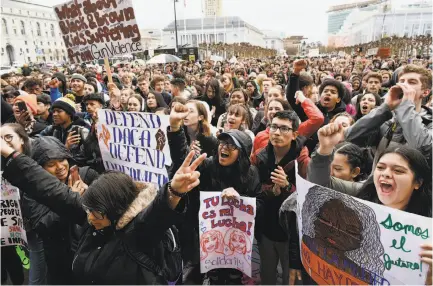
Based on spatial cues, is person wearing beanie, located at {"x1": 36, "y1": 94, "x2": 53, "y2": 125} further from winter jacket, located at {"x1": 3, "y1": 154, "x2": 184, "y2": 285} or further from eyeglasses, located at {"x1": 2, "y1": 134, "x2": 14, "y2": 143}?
winter jacket, located at {"x1": 3, "y1": 154, "x2": 184, "y2": 285}

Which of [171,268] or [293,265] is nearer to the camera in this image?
[171,268]

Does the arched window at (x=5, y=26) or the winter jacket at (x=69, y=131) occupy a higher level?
the arched window at (x=5, y=26)

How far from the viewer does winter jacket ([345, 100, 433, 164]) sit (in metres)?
2.24

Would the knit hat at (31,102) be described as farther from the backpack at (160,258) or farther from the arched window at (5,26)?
the arched window at (5,26)

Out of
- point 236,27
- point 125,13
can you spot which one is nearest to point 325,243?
point 125,13

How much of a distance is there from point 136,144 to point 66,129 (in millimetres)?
1334

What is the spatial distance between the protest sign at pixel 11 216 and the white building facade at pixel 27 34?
82.6m

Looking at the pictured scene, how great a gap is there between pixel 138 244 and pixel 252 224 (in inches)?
39.2

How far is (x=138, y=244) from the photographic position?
1817 mm

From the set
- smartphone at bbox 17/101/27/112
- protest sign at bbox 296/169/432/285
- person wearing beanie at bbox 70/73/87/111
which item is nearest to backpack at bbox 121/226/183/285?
protest sign at bbox 296/169/432/285

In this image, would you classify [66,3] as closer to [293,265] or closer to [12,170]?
[12,170]

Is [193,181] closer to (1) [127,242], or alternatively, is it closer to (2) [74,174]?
(1) [127,242]

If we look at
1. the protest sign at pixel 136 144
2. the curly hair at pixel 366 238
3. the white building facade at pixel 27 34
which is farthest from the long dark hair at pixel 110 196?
the white building facade at pixel 27 34

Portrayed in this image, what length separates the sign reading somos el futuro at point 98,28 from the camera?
4059 mm
